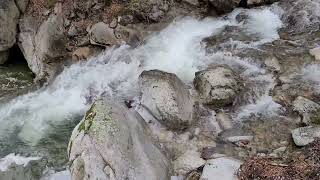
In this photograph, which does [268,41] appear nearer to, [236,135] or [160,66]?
[160,66]

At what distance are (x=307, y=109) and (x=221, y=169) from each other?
2.82 meters

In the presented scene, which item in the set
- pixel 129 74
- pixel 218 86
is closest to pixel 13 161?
pixel 129 74

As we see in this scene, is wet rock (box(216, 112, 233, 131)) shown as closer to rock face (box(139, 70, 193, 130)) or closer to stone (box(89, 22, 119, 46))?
rock face (box(139, 70, 193, 130))

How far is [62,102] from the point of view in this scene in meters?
13.7

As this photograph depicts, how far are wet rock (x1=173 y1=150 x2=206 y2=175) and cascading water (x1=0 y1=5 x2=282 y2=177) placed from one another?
1.74 metres

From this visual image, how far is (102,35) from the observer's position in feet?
49.9

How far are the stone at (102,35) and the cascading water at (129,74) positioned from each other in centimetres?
33

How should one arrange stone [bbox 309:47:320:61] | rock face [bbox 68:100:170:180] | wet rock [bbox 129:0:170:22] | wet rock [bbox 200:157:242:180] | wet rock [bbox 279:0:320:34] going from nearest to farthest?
rock face [bbox 68:100:170:180], wet rock [bbox 200:157:242:180], stone [bbox 309:47:320:61], wet rock [bbox 279:0:320:34], wet rock [bbox 129:0:170:22]

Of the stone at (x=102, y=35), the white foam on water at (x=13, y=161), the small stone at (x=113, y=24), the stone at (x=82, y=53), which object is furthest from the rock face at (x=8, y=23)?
the white foam on water at (x=13, y=161)

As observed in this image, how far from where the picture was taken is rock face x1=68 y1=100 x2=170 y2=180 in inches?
341

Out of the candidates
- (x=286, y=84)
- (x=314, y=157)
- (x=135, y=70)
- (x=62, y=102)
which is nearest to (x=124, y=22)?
(x=135, y=70)

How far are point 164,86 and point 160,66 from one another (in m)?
2.85

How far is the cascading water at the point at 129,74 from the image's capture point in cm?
1205

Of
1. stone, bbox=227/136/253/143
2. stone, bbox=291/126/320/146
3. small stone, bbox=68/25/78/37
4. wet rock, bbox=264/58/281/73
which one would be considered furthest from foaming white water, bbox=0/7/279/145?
stone, bbox=291/126/320/146
